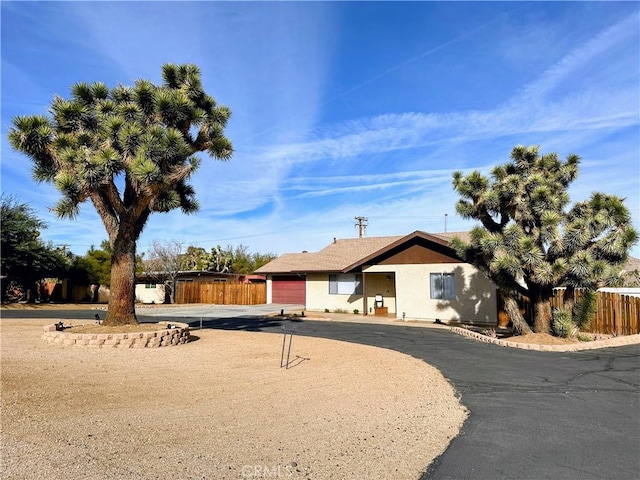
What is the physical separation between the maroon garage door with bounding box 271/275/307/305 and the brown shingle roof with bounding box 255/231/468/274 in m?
1.37

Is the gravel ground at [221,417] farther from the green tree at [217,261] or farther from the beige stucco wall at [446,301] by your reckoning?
the green tree at [217,261]

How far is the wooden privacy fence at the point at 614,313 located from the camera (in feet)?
47.0

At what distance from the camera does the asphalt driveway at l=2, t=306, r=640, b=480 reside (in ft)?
13.8

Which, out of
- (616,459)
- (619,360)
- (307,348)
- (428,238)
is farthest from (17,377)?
(428,238)

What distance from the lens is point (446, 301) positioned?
19562 mm

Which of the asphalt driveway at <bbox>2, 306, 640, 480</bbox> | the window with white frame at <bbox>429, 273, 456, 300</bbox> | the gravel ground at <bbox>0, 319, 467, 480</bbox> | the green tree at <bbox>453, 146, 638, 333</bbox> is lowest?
the asphalt driveway at <bbox>2, 306, 640, 480</bbox>

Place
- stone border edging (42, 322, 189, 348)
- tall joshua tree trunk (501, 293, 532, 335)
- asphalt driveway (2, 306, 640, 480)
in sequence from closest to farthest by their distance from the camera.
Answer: asphalt driveway (2, 306, 640, 480), stone border edging (42, 322, 189, 348), tall joshua tree trunk (501, 293, 532, 335)

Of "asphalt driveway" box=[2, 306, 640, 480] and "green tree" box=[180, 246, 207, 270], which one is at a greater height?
"green tree" box=[180, 246, 207, 270]

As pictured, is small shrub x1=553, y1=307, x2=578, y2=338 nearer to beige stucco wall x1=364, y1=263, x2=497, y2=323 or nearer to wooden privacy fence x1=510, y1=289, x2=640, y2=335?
wooden privacy fence x1=510, y1=289, x2=640, y2=335

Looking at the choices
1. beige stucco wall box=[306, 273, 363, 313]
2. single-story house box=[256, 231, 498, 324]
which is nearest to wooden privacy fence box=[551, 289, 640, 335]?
single-story house box=[256, 231, 498, 324]

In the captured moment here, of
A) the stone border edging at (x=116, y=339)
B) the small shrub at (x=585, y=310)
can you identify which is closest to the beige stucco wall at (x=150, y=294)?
the stone border edging at (x=116, y=339)

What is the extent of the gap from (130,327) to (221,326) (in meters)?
5.41

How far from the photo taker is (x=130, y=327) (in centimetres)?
1289

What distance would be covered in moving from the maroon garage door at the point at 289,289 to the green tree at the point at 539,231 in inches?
722
